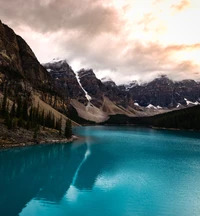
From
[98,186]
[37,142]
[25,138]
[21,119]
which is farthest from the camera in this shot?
[21,119]

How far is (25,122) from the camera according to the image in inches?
4459

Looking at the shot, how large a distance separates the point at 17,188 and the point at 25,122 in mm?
72198

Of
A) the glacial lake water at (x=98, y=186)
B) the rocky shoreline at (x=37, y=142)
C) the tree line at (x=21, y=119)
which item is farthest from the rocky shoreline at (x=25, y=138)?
the glacial lake water at (x=98, y=186)

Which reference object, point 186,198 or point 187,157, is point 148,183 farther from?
point 187,157

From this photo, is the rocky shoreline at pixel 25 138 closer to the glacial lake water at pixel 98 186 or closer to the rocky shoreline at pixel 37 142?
the rocky shoreline at pixel 37 142

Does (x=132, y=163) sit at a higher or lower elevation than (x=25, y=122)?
lower

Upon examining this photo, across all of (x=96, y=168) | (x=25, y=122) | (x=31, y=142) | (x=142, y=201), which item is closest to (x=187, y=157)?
(x=96, y=168)

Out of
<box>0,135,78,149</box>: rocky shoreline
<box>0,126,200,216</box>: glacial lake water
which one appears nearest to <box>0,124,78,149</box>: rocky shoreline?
<box>0,135,78,149</box>: rocky shoreline

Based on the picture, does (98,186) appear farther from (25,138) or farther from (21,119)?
(21,119)

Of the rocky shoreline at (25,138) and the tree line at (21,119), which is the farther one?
the tree line at (21,119)

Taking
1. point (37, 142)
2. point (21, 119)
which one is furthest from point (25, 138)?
point (21, 119)

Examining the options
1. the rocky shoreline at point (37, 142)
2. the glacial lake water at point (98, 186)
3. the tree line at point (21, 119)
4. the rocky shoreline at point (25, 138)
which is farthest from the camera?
the tree line at point (21, 119)

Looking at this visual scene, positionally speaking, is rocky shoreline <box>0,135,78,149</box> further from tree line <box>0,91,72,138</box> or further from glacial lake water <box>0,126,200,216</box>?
glacial lake water <box>0,126,200,216</box>

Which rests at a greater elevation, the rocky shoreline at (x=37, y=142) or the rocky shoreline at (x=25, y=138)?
the rocky shoreline at (x=25, y=138)
